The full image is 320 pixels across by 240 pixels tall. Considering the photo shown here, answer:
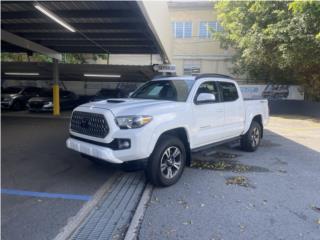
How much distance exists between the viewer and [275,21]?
54.9 ft

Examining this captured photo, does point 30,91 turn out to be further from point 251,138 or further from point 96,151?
point 96,151

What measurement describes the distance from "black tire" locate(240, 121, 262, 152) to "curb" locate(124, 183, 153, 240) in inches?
141

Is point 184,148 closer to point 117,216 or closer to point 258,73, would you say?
point 117,216

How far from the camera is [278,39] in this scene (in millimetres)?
15680

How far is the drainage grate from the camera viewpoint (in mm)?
3479

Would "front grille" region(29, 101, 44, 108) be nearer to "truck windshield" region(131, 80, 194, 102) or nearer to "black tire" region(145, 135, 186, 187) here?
"truck windshield" region(131, 80, 194, 102)

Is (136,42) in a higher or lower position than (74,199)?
higher

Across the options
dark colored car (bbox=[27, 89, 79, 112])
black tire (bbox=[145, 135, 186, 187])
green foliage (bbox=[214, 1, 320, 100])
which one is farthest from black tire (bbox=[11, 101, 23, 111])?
black tire (bbox=[145, 135, 186, 187])

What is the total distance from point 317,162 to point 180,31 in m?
24.4

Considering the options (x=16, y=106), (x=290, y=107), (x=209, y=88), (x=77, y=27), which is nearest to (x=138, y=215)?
(x=209, y=88)

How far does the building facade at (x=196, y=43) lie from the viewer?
28375 mm

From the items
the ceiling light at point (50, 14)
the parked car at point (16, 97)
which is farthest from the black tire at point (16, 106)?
the ceiling light at point (50, 14)

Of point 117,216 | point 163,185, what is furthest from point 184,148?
point 117,216

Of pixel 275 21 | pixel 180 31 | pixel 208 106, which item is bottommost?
pixel 208 106
